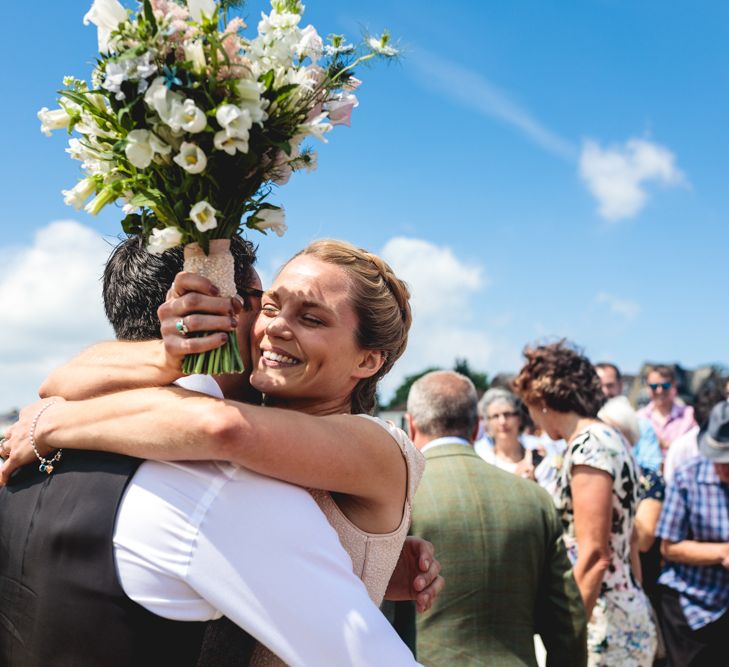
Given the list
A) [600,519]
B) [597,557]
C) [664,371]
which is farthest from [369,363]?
[664,371]

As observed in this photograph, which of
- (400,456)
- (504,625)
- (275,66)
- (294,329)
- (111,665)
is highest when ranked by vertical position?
(275,66)

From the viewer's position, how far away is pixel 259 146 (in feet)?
6.76

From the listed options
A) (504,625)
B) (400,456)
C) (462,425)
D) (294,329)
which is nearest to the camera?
(400,456)

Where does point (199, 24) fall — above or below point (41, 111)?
above

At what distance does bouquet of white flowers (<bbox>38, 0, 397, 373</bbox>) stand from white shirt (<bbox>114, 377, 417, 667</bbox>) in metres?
0.42

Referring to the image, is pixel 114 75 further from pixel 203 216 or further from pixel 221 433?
pixel 221 433

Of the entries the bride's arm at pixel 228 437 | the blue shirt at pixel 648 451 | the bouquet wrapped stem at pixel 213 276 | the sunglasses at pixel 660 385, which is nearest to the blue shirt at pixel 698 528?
the blue shirt at pixel 648 451

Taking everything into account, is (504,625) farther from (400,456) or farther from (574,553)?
(400,456)

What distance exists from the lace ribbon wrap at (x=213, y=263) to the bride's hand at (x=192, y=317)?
34 millimetres

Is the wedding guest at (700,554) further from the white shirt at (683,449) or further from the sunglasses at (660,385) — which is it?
the sunglasses at (660,385)

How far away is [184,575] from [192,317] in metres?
0.63

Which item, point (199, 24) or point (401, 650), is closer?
point (401, 650)

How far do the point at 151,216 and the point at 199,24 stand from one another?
21.4 inches

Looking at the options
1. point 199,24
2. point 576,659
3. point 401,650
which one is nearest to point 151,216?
point 199,24
